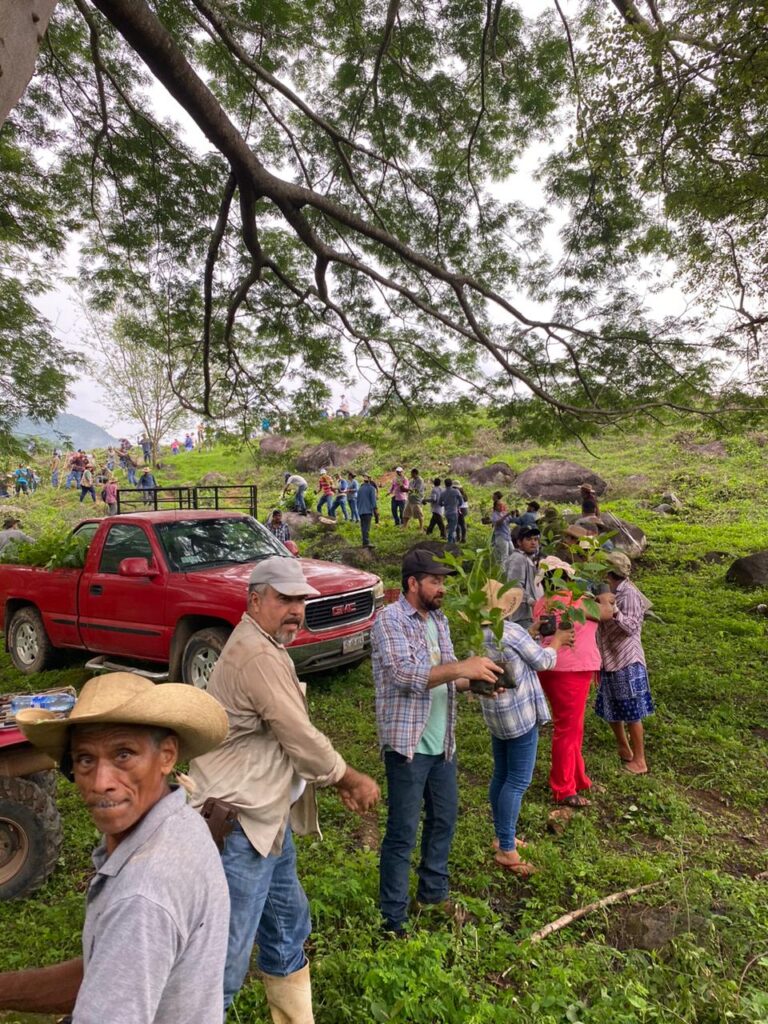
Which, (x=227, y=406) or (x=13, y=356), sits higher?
(x=13, y=356)

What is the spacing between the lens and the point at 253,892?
2162 millimetres

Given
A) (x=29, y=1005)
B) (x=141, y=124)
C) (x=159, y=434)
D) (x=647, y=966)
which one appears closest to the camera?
(x=29, y=1005)

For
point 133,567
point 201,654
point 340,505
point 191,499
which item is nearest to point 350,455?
point 340,505

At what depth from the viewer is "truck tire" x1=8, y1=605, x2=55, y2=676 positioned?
24.4 ft

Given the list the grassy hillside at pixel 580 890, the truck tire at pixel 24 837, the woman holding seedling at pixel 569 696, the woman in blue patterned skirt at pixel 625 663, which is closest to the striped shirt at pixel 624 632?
the woman in blue patterned skirt at pixel 625 663

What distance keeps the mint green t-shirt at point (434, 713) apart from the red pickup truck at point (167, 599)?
2826mm

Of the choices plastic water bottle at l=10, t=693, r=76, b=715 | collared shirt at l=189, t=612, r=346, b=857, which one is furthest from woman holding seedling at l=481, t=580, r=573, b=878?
plastic water bottle at l=10, t=693, r=76, b=715

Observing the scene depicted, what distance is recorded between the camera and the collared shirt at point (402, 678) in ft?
9.18

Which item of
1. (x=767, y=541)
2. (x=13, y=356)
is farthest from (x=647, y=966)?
(x=767, y=541)

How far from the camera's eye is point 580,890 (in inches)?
129

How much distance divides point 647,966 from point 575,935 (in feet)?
1.24

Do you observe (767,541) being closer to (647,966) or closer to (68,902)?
(647,966)

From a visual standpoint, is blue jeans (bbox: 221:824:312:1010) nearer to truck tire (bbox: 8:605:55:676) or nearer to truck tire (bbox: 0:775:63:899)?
truck tire (bbox: 0:775:63:899)

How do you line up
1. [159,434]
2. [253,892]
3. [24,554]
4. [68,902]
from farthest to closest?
1. [159,434]
2. [24,554]
3. [68,902]
4. [253,892]
